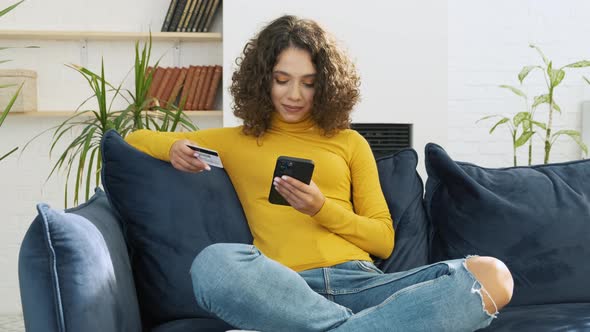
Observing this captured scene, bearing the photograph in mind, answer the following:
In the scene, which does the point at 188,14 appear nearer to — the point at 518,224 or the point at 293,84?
A: the point at 293,84

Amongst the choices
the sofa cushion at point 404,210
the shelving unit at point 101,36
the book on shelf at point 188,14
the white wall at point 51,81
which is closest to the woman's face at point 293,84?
the sofa cushion at point 404,210

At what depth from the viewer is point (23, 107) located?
400cm

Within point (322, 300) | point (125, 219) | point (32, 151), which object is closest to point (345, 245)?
point (322, 300)

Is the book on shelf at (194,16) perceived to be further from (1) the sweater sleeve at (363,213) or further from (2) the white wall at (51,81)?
(1) the sweater sleeve at (363,213)

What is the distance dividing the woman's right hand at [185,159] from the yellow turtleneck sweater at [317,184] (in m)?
0.03

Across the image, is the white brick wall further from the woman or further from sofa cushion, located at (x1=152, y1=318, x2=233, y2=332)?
sofa cushion, located at (x1=152, y1=318, x2=233, y2=332)

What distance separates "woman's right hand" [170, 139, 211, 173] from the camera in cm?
194

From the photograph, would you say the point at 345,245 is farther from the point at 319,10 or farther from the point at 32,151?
the point at 32,151

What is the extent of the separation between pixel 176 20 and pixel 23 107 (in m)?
0.94

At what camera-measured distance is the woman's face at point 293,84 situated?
7.02 ft

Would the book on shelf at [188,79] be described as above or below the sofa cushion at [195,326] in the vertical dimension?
above

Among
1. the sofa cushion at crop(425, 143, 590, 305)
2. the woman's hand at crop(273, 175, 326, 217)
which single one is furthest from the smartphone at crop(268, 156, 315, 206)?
the sofa cushion at crop(425, 143, 590, 305)

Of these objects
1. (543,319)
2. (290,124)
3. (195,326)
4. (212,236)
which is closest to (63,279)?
(195,326)

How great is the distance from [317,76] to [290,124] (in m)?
0.16
